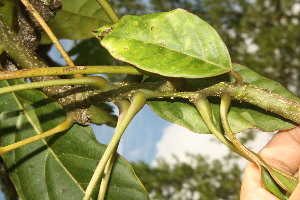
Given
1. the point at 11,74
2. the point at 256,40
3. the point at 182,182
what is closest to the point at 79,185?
the point at 11,74

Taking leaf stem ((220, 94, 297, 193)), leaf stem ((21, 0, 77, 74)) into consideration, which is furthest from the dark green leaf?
leaf stem ((220, 94, 297, 193))

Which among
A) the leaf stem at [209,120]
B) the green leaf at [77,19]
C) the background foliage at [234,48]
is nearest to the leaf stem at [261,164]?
the leaf stem at [209,120]

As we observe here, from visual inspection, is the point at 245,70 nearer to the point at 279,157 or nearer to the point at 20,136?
the point at 279,157

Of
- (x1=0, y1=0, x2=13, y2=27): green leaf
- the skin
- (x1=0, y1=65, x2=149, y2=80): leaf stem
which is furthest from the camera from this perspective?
(x1=0, y1=0, x2=13, y2=27): green leaf

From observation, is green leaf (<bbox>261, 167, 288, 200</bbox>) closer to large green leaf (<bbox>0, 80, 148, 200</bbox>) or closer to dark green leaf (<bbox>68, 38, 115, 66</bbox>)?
large green leaf (<bbox>0, 80, 148, 200</bbox>)

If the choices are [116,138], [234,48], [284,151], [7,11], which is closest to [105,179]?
[116,138]

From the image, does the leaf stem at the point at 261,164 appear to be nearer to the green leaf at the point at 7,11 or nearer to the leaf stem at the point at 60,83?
the leaf stem at the point at 60,83

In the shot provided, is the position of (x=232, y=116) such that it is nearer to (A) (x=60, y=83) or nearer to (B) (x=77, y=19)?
(A) (x=60, y=83)
